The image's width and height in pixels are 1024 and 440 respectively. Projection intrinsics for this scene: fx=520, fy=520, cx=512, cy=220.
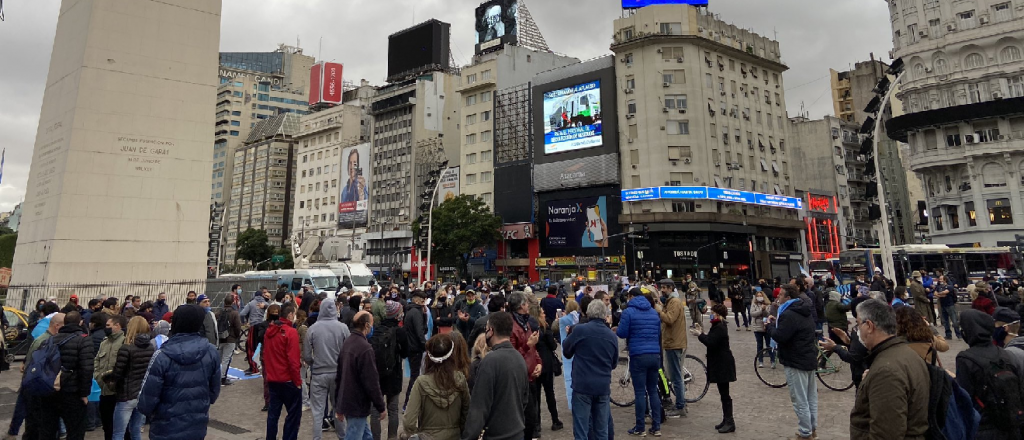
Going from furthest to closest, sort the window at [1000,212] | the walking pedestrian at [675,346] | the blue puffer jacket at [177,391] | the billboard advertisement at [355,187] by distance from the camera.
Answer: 1. the billboard advertisement at [355,187]
2. the window at [1000,212]
3. the walking pedestrian at [675,346]
4. the blue puffer jacket at [177,391]

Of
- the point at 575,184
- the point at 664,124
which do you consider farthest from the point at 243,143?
the point at 664,124

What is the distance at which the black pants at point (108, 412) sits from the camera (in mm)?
6602

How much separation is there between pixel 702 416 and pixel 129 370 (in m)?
8.19

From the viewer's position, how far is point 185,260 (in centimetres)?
2042

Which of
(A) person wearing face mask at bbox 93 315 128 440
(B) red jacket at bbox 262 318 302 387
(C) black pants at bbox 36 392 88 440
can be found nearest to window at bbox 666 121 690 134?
(B) red jacket at bbox 262 318 302 387

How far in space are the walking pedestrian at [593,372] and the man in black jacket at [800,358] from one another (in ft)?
8.73

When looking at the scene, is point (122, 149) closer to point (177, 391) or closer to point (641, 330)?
point (177, 391)

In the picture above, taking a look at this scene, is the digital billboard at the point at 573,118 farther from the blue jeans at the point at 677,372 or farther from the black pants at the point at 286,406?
the black pants at the point at 286,406

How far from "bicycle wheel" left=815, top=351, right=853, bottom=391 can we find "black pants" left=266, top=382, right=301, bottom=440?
30.3ft

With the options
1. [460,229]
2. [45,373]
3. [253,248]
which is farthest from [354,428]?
[253,248]

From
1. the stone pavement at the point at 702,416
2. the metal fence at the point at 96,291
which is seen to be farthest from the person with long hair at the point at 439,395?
the metal fence at the point at 96,291

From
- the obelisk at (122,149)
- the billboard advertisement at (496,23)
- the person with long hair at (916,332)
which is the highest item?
the billboard advertisement at (496,23)

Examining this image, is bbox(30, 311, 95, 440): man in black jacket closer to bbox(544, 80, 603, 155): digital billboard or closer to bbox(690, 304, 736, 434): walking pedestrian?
bbox(690, 304, 736, 434): walking pedestrian

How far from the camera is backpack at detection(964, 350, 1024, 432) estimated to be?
434cm
